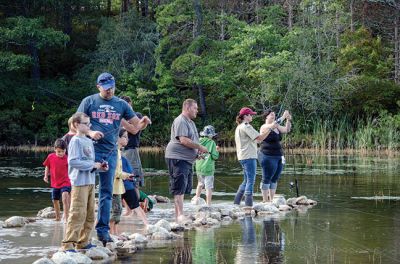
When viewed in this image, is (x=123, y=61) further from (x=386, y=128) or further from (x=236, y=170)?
(x=236, y=170)

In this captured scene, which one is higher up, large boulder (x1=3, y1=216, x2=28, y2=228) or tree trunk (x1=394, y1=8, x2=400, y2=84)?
tree trunk (x1=394, y1=8, x2=400, y2=84)

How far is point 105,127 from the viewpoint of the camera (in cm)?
1004

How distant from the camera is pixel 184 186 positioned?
41.5ft

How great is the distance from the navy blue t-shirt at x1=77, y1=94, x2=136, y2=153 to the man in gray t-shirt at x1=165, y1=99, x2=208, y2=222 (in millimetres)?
2533

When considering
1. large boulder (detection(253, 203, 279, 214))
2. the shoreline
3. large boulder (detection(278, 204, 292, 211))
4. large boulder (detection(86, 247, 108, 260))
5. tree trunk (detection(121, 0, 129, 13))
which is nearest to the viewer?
large boulder (detection(86, 247, 108, 260))

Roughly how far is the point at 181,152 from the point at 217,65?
3374 centimetres

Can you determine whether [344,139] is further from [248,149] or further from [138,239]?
[138,239]

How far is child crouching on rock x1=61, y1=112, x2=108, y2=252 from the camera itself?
927 cm

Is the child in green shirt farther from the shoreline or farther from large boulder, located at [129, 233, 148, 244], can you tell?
the shoreline

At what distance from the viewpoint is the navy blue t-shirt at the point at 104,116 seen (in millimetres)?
9992

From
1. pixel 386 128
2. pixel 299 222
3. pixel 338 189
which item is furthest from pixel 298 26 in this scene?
pixel 299 222

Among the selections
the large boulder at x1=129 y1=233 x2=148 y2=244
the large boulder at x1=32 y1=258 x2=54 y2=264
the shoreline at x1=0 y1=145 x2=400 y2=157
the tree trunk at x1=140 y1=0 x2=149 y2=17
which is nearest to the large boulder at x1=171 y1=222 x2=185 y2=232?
the large boulder at x1=129 y1=233 x2=148 y2=244

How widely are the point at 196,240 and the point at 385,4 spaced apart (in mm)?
41512

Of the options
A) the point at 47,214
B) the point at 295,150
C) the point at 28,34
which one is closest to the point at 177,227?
the point at 47,214
